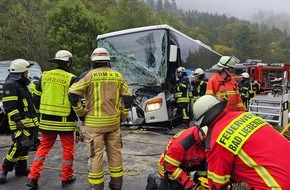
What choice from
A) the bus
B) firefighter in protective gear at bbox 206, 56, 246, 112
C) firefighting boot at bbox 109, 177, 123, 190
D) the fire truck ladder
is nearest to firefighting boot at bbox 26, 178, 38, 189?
firefighting boot at bbox 109, 177, 123, 190

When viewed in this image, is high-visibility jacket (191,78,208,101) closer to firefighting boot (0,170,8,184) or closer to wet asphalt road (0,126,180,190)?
wet asphalt road (0,126,180,190)

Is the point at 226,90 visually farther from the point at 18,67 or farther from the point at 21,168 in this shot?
the point at 21,168

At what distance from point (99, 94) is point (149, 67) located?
421 centimetres

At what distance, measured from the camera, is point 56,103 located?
4340mm

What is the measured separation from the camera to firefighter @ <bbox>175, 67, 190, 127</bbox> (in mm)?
8538

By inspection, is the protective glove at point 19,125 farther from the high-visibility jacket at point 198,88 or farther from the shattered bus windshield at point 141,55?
the high-visibility jacket at point 198,88

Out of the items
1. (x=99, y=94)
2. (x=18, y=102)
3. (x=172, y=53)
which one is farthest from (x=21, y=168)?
(x=172, y=53)

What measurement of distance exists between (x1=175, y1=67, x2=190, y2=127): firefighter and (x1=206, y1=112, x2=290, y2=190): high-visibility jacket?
6.16m

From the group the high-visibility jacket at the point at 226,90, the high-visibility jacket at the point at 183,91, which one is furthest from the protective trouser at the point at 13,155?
the high-visibility jacket at the point at 183,91

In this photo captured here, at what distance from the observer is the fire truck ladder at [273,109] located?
894cm

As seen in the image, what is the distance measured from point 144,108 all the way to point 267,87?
16.6 metres

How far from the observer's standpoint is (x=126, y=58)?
845cm

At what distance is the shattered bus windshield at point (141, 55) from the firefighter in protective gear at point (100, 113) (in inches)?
153

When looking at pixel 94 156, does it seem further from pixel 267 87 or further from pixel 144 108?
pixel 267 87
